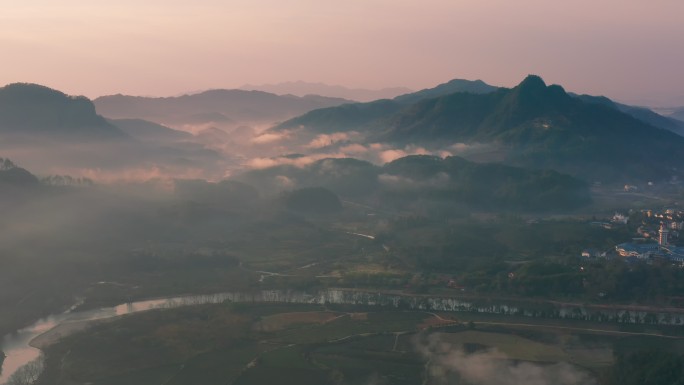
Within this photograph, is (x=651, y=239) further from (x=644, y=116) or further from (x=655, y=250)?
(x=644, y=116)

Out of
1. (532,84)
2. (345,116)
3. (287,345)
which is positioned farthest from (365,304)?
(345,116)

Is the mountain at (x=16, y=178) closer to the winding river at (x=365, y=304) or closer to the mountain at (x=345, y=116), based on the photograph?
the winding river at (x=365, y=304)

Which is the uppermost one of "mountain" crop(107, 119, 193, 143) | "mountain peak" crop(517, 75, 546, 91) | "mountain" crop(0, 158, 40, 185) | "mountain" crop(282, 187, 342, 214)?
"mountain peak" crop(517, 75, 546, 91)

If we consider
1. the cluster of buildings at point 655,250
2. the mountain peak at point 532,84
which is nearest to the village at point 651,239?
the cluster of buildings at point 655,250

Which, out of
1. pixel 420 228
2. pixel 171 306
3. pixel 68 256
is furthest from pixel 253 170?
pixel 171 306

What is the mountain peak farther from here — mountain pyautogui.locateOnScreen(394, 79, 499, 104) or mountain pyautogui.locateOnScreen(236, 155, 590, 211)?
mountain pyautogui.locateOnScreen(394, 79, 499, 104)

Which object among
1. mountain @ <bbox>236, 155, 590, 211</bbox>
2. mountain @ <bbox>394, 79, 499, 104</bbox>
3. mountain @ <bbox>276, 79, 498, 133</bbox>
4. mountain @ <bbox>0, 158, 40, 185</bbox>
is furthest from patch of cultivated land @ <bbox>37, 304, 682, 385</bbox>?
mountain @ <bbox>394, 79, 499, 104</bbox>
